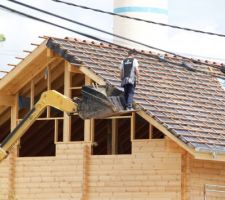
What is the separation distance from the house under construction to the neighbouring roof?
0.05 m

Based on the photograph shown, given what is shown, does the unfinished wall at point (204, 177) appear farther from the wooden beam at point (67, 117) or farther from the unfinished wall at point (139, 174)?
the wooden beam at point (67, 117)

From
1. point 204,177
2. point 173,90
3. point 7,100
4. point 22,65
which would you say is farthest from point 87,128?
point 204,177

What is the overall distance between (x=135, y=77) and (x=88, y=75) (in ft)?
14.5

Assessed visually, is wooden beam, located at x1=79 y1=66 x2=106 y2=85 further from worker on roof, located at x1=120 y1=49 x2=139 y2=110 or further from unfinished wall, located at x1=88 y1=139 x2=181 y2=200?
worker on roof, located at x1=120 y1=49 x2=139 y2=110

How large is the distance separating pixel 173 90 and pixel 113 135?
2.49 meters

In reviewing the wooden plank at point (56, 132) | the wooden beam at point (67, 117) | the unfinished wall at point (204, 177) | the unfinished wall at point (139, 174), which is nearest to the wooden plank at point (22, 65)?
the wooden beam at point (67, 117)

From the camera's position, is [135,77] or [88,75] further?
[88,75]

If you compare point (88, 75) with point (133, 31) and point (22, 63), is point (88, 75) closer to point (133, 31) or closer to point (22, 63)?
point (22, 63)

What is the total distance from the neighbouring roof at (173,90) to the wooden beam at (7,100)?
3.14 metres

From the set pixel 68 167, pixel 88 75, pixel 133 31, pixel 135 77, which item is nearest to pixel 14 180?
pixel 68 167

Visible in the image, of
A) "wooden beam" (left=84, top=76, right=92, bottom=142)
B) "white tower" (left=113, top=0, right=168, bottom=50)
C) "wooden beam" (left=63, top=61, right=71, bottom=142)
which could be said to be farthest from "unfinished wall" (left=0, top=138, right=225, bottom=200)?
"white tower" (left=113, top=0, right=168, bottom=50)

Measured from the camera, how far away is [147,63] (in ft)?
127

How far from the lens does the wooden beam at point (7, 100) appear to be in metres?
38.4

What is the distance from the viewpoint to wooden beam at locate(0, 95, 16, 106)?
3838cm
